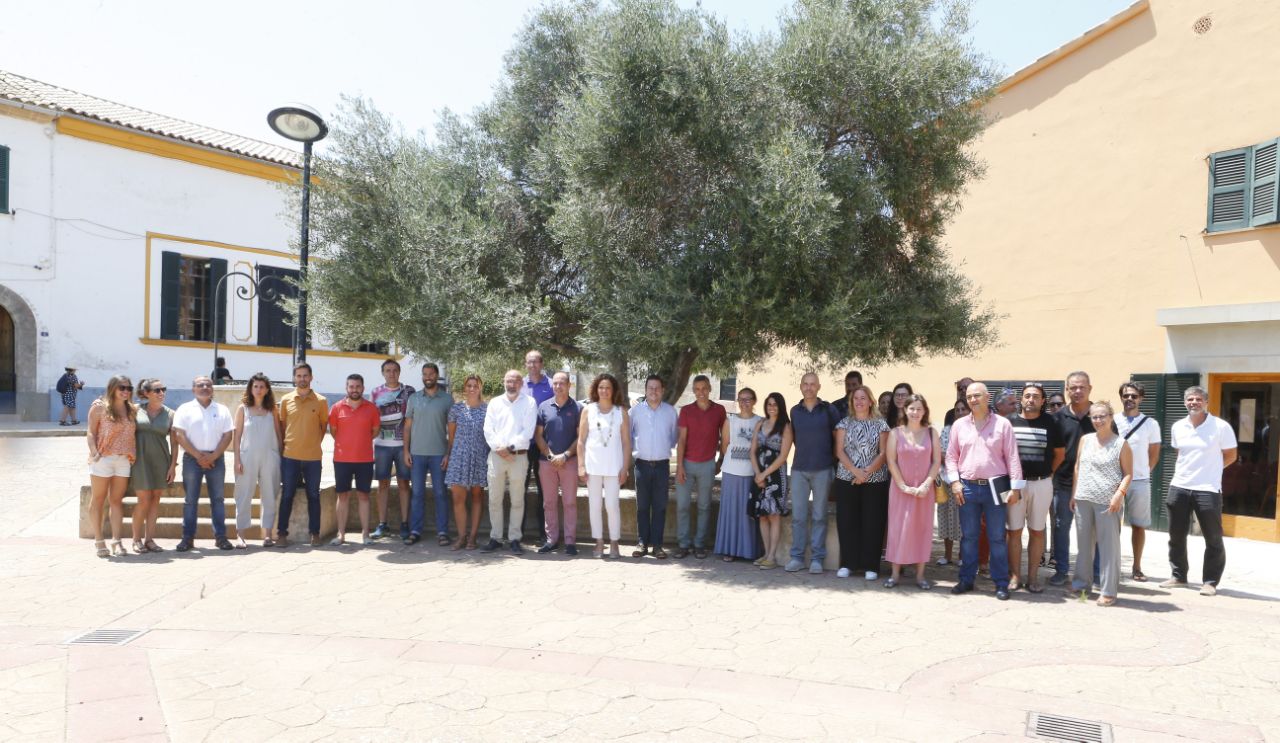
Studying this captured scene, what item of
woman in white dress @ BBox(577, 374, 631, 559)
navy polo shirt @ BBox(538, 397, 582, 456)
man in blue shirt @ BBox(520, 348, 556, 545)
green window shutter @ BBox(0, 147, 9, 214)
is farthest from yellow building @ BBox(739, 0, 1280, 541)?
green window shutter @ BBox(0, 147, 9, 214)

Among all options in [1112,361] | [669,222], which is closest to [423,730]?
[669,222]

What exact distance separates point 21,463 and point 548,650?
11.8m

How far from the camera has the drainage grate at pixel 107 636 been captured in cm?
514

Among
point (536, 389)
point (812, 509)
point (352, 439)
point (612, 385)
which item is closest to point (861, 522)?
point (812, 509)

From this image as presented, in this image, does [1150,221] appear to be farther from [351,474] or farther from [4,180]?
[4,180]

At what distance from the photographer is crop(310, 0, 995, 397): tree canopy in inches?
286

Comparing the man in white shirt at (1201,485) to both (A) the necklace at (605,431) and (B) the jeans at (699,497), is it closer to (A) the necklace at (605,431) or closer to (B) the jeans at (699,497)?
(B) the jeans at (699,497)

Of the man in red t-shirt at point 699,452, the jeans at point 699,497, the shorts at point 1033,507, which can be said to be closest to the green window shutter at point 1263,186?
the shorts at point 1033,507

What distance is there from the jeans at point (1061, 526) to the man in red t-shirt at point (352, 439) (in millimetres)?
6220

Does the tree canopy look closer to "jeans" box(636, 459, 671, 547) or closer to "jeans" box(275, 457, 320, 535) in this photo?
"jeans" box(636, 459, 671, 547)

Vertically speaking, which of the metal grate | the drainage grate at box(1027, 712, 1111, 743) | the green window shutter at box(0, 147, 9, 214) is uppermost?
the green window shutter at box(0, 147, 9, 214)

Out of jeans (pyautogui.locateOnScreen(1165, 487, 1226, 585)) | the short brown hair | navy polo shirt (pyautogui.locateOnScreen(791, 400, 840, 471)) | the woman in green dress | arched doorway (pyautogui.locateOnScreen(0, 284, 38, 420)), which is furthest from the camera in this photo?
arched doorway (pyautogui.locateOnScreen(0, 284, 38, 420))

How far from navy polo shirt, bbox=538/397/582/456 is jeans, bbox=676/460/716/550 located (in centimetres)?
111

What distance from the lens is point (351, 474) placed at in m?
8.23
